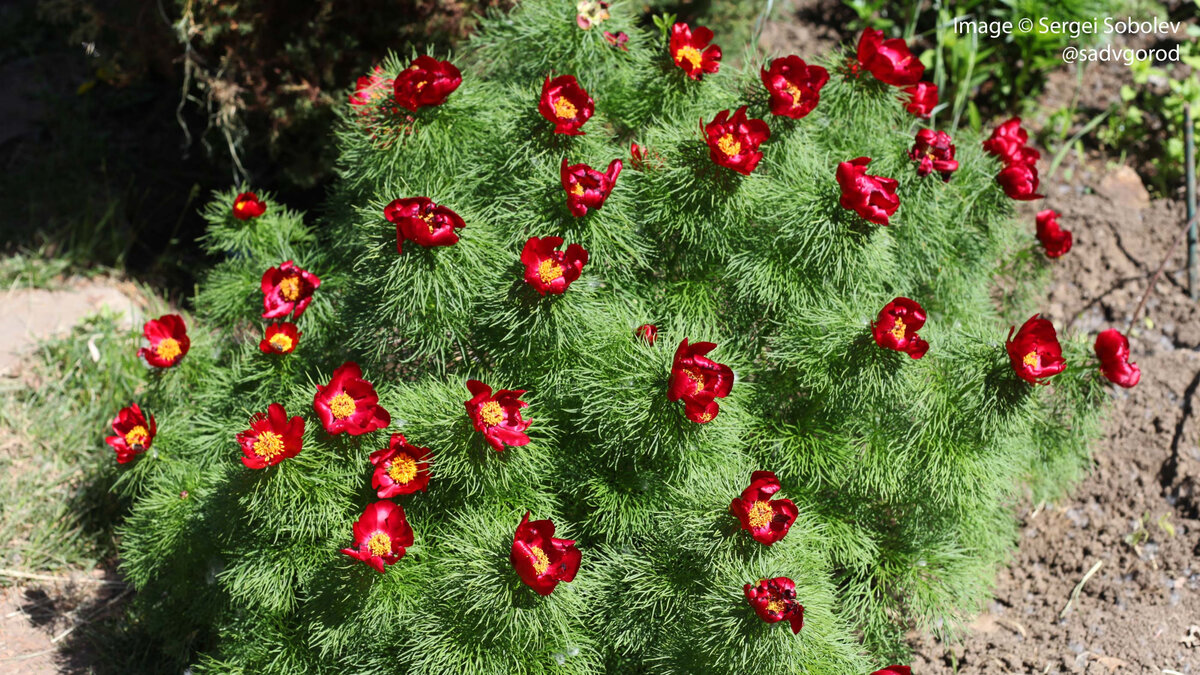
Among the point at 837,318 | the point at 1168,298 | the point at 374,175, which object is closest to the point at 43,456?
the point at 374,175

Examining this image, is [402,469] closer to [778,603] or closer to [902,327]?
[778,603]

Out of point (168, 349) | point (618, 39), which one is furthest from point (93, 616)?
point (618, 39)

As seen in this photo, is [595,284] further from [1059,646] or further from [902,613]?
[1059,646]

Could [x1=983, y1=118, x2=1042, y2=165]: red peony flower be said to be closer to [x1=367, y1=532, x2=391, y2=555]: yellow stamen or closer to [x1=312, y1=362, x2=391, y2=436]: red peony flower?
[x1=312, y1=362, x2=391, y2=436]: red peony flower

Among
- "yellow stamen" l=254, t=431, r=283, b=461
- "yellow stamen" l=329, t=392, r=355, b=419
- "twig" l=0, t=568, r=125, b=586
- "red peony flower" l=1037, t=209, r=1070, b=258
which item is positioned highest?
"red peony flower" l=1037, t=209, r=1070, b=258

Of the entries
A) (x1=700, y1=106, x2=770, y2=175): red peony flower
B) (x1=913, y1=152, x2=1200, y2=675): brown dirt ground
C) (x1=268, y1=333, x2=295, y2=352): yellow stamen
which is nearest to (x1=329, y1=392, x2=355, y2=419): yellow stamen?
(x1=268, y1=333, x2=295, y2=352): yellow stamen

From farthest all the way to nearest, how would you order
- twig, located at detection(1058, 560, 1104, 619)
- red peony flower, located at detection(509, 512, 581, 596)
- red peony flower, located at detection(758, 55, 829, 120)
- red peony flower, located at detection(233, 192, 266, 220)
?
twig, located at detection(1058, 560, 1104, 619) → red peony flower, located at detection(233, 192, 266, 220) → red peony flower, located at detection(758, 55, 829, 120) → red peony flower, located at detection(509, 512, 581, 596)

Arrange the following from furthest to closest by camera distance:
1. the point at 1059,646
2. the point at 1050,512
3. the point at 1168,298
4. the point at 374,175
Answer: the point at 1168,298 → the point at 1050,512 → the point at 1059,646 → the point at 374,175
